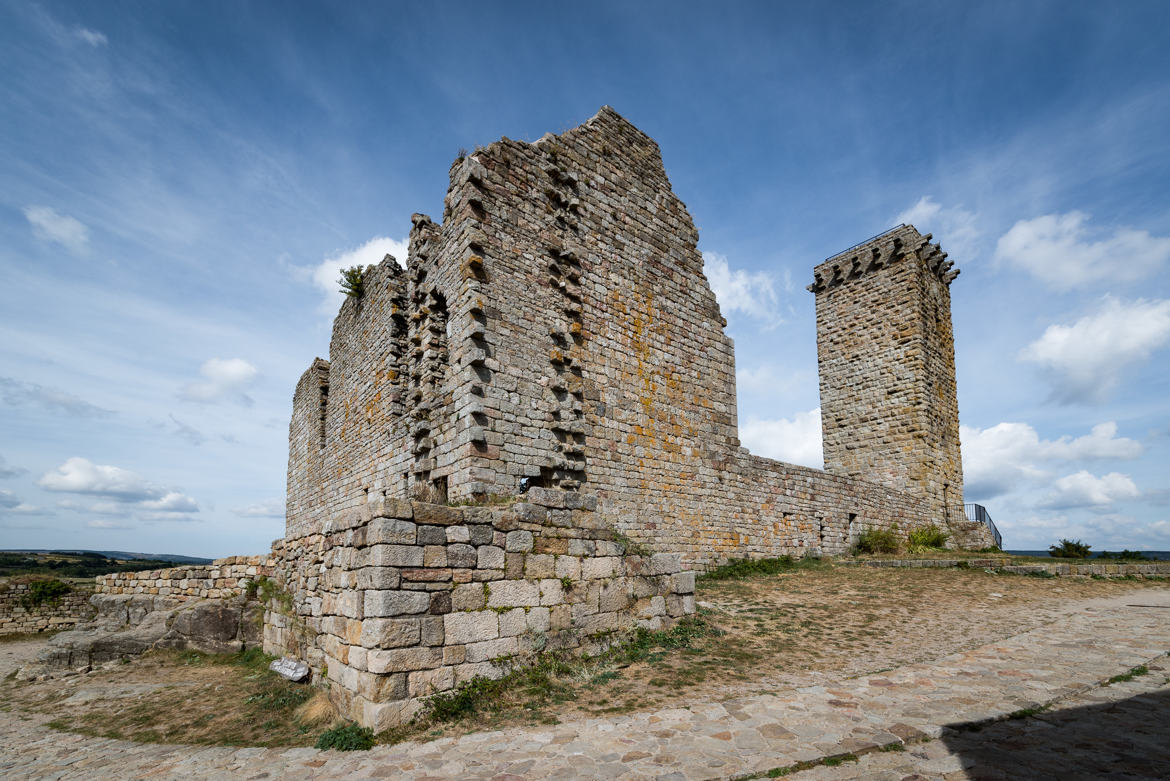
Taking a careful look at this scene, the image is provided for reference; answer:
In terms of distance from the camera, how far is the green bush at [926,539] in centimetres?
1850

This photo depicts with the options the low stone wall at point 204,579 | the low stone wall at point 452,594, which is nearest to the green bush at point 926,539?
the low stone wall at point 452,594

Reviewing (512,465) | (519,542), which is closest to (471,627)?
(519,542)

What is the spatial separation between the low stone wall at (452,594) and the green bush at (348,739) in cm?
11

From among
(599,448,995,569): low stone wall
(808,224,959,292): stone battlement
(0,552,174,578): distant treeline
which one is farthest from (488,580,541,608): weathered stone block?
(808,224,959,292): stone battlement

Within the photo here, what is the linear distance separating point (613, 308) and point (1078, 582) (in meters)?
10.6

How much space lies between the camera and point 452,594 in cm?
598

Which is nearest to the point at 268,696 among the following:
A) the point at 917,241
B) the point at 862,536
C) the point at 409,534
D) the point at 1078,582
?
the point at 409,534

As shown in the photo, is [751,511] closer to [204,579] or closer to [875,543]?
[875,543]

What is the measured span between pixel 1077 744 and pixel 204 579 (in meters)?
12.6

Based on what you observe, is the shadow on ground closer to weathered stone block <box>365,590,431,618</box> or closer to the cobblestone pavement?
the cobblestone pavement

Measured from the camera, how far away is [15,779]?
5098mm

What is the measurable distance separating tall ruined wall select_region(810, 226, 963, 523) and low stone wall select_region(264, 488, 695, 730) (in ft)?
52.2

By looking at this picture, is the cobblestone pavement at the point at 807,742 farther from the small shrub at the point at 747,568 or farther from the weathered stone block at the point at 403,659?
the small shrub at the point at 747,568

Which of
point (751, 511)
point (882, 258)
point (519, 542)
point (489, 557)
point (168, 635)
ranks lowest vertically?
point (168, 635)
